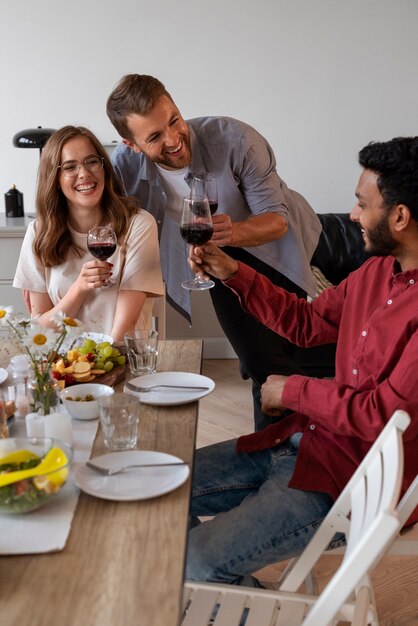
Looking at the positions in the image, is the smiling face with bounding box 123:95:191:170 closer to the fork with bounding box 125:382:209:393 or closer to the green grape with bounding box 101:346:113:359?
the green grape with bounding box 101:346:113:359

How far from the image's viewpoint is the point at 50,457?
4.14 ft

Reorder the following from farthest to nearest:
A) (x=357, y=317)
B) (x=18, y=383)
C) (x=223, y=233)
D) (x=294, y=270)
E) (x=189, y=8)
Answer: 1. (x=189, y=8)
2. (x=294, y=270)
3. (x=223, y=233)
4. (x=357, y=317)
5. (x=18, y=383)

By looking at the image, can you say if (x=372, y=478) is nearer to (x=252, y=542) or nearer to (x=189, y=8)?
(x=252, y=542)

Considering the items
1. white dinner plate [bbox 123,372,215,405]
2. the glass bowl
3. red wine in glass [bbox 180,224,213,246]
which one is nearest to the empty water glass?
white dinner plate [bbox 123,372,215,405]

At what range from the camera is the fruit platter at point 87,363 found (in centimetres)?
183

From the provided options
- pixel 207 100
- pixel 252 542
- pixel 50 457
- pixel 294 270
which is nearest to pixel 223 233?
pixel 294 270

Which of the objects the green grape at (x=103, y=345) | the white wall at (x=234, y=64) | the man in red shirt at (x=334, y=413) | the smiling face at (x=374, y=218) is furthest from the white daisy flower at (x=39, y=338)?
the white wall at (x=234, y=64)

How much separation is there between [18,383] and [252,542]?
1.98ft

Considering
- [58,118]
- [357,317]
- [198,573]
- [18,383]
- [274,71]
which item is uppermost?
[274,71]

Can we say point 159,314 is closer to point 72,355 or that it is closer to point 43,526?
point 72,355

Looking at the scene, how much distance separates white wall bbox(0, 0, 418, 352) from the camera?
13.8ft

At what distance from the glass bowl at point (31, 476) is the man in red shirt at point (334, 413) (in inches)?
16.5

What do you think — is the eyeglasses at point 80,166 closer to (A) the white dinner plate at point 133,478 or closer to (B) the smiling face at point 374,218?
(B) the smiling face at point 374,218

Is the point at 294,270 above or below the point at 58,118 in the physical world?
below
